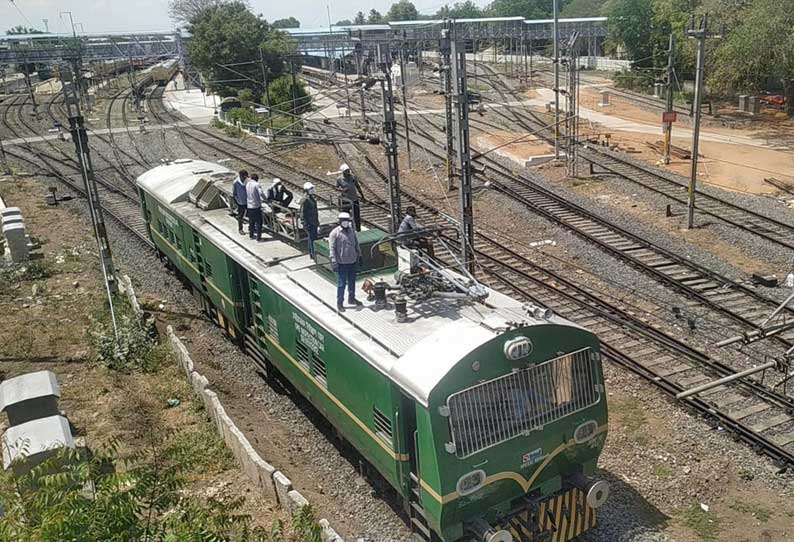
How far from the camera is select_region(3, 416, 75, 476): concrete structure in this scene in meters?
10.2

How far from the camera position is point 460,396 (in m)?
8.13

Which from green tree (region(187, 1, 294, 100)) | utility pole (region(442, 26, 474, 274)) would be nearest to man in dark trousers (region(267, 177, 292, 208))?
utility pole (region(442, 26, 474, 274))

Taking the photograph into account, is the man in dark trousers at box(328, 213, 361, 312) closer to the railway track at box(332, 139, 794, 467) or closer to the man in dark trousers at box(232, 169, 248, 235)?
the man in dark trousers at box(232, 169, 248, 235)

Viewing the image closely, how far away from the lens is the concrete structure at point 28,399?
38.2 ft

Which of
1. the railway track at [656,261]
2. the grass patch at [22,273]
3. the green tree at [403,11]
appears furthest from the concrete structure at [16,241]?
the green tree at [403,11]

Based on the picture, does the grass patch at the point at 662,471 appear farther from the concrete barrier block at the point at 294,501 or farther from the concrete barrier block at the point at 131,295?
the concrete barrier block at the point at 131,295

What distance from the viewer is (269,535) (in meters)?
9.63

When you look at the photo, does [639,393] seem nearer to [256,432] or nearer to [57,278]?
[256,432]

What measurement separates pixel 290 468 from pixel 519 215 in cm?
1569

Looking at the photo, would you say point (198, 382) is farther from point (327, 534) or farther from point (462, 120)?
point (462, 120)

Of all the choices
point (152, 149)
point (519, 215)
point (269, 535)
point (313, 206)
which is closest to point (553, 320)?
point (269, 535)

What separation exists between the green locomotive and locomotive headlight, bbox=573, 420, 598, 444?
2 centimetres

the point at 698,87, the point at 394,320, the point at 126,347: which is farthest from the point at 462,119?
the point at 698,87

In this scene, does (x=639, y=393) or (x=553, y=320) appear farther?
(x=639, y=393)
